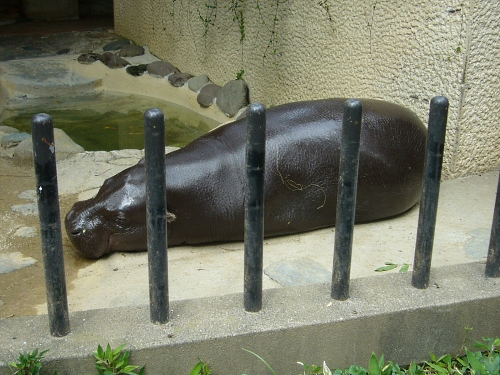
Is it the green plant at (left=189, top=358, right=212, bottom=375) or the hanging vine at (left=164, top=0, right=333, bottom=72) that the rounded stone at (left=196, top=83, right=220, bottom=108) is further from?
the green plant at (left=189, top=358, right=212, bottom=375)

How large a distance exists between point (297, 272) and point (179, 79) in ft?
16.1

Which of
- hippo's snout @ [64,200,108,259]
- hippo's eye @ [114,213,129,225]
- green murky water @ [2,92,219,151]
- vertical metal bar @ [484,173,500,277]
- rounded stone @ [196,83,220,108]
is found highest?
vertical metal bar @ [484,173,500,277]

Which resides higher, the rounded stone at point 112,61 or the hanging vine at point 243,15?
the hanging vine at point 243,15

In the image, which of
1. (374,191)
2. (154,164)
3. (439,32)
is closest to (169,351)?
(154,164)

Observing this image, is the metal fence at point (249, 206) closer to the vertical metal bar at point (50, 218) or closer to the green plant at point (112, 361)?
the vertical metal bar at point (50, 218)

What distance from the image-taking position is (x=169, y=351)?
1962 millimetres

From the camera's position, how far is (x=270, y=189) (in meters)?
3.53

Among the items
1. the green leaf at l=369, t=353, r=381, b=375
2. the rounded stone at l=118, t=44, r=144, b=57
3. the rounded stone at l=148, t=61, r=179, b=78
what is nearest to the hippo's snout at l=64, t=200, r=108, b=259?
the green leaf at l=369, t=353, r=381, b=375

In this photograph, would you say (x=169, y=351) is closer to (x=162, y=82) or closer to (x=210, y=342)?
(x=210, y=342)

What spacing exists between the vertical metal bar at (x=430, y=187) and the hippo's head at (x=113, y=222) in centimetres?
172

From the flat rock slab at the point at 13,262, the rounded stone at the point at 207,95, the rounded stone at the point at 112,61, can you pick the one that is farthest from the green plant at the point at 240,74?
the flat rock slab at the point at 13,262

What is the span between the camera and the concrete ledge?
195cm

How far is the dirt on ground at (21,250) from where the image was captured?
2943 mm

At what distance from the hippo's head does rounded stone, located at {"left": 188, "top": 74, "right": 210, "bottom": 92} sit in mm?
3846
